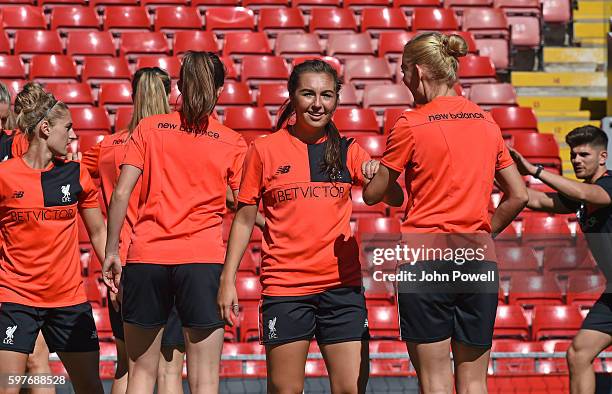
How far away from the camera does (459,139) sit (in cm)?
419

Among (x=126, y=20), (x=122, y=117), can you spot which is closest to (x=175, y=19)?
(x=126, y=20)

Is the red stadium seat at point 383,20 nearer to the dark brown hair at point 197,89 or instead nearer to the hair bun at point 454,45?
the dark brown hair at point 197,89

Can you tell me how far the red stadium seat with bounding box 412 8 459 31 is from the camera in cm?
1170

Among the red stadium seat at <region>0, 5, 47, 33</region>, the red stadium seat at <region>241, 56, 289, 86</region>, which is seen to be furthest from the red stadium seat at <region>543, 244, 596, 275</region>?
the red stadium seat at <region>0, 5, 47, 33</region>

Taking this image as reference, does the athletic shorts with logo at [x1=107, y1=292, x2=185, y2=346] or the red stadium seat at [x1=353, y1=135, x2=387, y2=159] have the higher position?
the red stadium seat at [x1=353, y1=135, x2=387, y2=159]

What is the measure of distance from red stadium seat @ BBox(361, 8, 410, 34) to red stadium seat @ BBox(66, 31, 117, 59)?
2914mm

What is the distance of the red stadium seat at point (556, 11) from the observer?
42.4 feet

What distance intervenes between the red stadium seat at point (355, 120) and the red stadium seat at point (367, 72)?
1042 millimetres

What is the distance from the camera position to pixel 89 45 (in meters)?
11.1

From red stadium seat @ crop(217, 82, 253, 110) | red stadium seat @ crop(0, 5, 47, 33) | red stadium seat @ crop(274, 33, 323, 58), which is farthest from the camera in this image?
red stadium seat @ crop(0, 5, 47, 33)

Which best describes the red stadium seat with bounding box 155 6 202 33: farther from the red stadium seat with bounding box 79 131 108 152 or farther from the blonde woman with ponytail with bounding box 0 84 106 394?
the blonde woman with ponytail with bounding box 0 84 106 394

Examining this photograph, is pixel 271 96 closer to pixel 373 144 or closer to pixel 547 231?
pixel 373 144

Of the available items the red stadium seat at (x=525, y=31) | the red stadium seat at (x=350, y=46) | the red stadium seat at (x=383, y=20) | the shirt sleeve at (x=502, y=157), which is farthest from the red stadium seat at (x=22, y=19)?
the shirt sleeve at (x=502, y=157)

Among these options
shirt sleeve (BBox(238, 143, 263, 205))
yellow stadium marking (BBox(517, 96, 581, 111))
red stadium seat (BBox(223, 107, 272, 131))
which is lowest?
shirt sleeve (BBox(238, 143, 263, 205))
